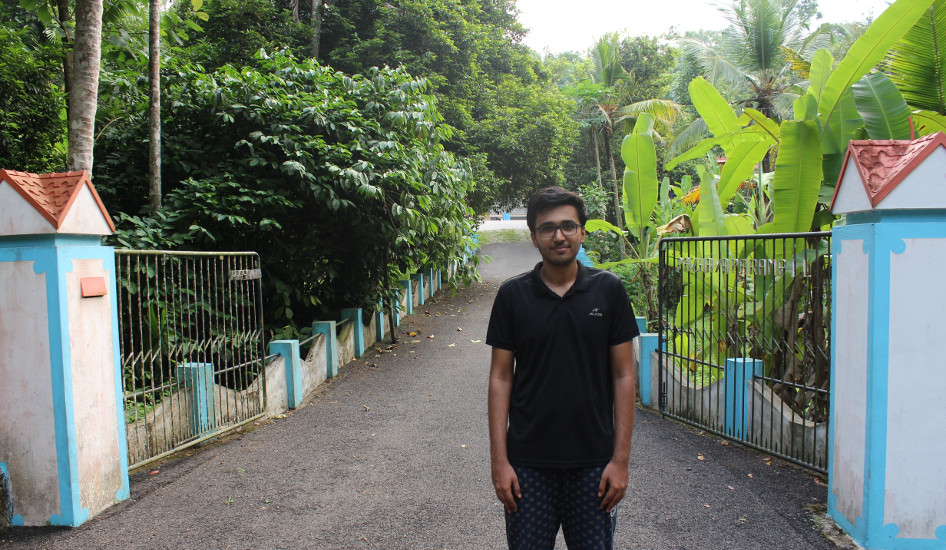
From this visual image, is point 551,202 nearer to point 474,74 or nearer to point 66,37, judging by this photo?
point 66,37

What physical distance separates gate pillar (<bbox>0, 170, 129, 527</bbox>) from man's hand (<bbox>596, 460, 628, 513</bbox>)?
322 cm

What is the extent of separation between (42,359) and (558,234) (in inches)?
129

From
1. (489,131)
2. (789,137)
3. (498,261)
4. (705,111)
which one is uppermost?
(489,131)

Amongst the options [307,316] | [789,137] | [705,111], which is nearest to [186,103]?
[307,316]

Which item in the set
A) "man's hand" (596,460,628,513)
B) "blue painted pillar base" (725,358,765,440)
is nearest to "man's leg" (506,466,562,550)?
"man's hand" (596,460,628,513)

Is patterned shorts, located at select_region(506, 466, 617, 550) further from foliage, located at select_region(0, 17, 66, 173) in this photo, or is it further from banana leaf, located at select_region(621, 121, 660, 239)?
foliage, located at select_region(0, 17, 66, 173)

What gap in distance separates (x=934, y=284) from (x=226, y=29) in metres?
17.1

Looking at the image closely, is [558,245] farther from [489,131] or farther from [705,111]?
[489,131]

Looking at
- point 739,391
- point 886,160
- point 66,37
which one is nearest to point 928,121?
point 886,160

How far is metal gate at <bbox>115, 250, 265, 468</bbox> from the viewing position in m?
4.67

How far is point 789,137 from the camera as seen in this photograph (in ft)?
16.8

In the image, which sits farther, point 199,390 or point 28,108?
point 28,108

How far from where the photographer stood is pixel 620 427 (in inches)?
88.8

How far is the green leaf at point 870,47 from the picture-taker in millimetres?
4617
